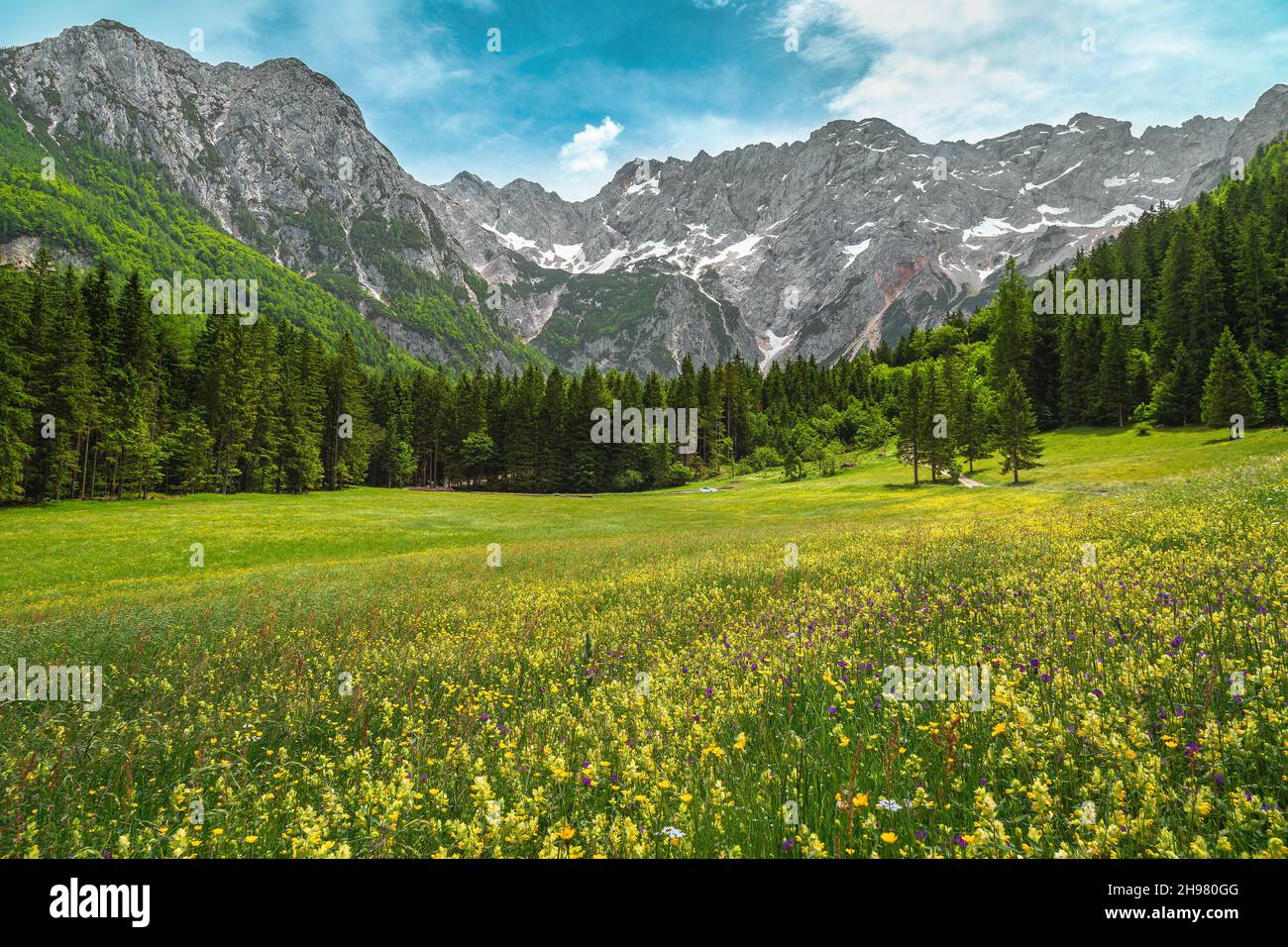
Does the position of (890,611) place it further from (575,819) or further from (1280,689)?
(575,819)

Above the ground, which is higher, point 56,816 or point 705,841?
point 705,841

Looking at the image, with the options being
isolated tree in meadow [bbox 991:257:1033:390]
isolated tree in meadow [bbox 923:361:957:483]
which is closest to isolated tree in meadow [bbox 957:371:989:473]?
isolated tree in meadow [bbox 923:361:957:483]

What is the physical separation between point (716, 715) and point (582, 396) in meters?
96.5

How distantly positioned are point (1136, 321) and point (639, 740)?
12080cm

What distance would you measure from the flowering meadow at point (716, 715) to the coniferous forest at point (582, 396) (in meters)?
51.1

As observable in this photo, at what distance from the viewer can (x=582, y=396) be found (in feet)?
327

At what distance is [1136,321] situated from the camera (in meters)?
90.1

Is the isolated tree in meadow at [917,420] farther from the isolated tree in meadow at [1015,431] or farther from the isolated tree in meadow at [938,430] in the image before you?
the isolated tree in meadow at [1015,431]

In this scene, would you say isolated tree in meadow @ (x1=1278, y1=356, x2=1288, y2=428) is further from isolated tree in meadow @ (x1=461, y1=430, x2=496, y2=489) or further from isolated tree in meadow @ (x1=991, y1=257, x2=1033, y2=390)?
isolated tree in meadow @ (x1=461, y1=430, x2=496, y2=489)

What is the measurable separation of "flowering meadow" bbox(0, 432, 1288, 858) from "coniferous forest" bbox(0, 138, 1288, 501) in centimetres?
5106

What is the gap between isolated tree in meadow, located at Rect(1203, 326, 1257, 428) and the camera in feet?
199

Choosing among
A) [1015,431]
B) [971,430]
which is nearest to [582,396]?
[971,430]

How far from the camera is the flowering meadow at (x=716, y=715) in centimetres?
339
